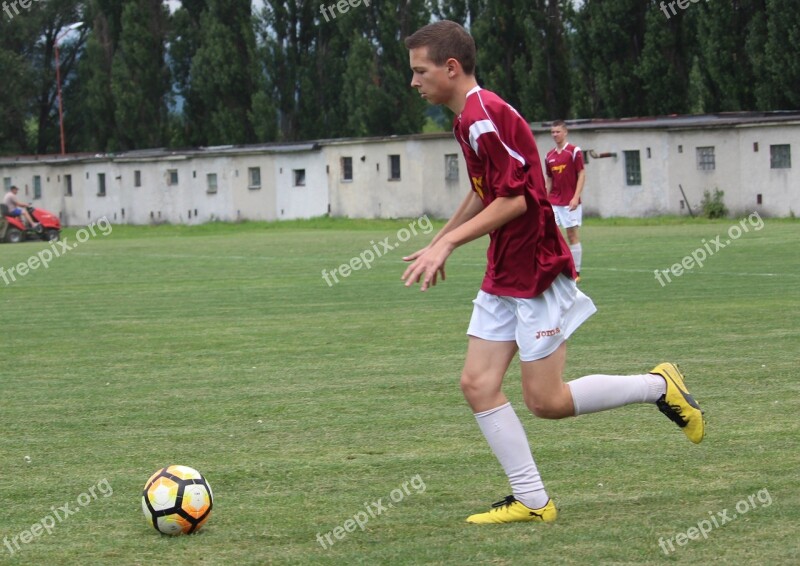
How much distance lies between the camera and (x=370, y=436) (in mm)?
7387

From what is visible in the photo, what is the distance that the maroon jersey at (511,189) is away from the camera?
5.20 meters

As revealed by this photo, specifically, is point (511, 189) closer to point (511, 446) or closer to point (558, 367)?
point (558, 367)

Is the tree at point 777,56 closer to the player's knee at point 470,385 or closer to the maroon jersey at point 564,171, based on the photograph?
the maroon jersey at point 564,171

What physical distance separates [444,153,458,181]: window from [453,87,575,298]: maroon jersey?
4858cm

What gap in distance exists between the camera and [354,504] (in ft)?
19.0

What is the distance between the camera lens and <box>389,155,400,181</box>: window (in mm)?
55844

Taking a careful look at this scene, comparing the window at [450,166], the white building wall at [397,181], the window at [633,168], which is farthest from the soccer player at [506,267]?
A: the window at [450,166]

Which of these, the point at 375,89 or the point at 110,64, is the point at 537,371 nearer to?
the point at 375,89

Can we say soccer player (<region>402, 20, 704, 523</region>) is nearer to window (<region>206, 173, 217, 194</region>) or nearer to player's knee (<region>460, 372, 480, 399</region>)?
player's knee (<region>460, 372, 480, 399</region>)
